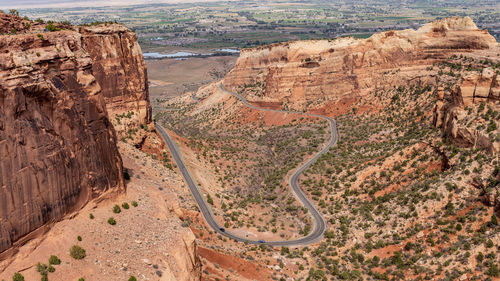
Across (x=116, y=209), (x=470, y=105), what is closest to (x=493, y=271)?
(x=470, y=105)

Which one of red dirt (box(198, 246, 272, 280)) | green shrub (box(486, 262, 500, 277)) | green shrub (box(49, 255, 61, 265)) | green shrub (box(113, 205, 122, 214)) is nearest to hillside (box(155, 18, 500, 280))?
green shrub (box(486, 262, 500, 277))

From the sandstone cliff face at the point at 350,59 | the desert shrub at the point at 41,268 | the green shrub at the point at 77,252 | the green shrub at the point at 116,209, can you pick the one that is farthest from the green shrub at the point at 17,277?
the sandstone cliff face at the point at 350,59

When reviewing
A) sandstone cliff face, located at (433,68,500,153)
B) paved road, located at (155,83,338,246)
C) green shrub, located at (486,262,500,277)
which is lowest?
paved road, located at (155,83,338,246)

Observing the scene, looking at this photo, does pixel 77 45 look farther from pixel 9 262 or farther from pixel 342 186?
pixel 342 186

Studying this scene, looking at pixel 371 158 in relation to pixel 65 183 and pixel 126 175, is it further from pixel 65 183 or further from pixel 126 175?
pixel 65 183

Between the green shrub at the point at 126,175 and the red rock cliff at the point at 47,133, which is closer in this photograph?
the red rock cliff at the point at 47,133

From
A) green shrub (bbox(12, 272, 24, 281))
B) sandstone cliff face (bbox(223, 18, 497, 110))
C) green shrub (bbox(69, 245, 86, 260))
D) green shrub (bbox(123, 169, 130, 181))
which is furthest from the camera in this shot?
sandstone cliff face (bbox(223, 18, 497, 110))

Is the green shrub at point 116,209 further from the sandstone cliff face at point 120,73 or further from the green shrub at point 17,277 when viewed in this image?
the sandstone cliff face at point 120,73

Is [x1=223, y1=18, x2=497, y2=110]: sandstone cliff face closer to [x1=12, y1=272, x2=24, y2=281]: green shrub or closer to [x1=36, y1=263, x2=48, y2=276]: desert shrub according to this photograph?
[x1=36, y1=263, x2=48, y2=276]: desert shrub
